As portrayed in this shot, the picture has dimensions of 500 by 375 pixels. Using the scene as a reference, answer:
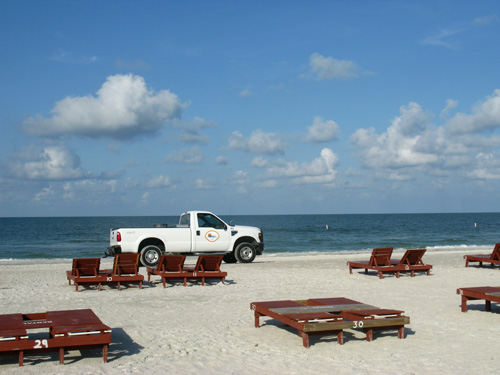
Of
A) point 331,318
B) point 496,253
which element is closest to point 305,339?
point 331,318

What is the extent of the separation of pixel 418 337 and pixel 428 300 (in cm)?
365

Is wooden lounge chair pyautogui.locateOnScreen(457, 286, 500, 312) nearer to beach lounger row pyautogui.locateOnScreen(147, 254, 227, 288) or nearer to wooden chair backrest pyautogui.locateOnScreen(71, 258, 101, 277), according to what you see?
beach lounger row pyautogui.locateOnScreen(147, 254, 227, 288)

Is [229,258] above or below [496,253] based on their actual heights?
below

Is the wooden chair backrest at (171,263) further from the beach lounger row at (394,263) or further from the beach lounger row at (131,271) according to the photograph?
the beach lounger row at (394,263)

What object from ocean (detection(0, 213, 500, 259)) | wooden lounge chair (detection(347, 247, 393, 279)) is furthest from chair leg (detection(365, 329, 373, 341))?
ocean (detection(0, 213, 500, 259))

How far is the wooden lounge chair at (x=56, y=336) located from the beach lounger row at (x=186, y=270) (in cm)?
694

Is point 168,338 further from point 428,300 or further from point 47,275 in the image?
point 47,275

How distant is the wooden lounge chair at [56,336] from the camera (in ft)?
21.3

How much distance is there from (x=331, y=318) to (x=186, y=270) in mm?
7488

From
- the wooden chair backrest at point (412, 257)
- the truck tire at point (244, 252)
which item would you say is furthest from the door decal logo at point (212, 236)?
the wooden chair backrest at point (412, 257)

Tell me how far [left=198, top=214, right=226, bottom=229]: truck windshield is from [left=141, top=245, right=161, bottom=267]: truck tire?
6.05ft

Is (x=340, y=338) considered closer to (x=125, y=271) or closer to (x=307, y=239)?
(x=125, y=271)

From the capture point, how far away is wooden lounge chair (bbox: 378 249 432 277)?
15833mm

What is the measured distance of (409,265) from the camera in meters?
16.1
